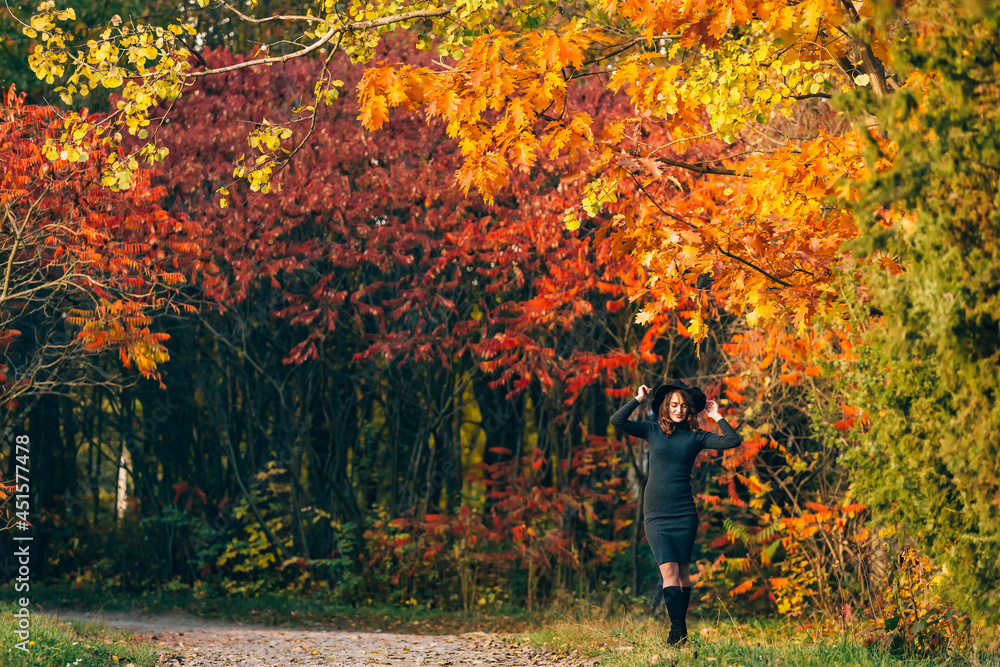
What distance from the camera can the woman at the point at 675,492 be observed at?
6.50 m

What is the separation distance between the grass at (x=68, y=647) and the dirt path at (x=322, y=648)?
286 mm

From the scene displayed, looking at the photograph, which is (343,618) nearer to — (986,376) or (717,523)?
(717,523)

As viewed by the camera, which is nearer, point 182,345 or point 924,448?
point 924,448

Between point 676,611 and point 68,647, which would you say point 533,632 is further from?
point 68,647

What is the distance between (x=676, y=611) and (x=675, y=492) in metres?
0.78

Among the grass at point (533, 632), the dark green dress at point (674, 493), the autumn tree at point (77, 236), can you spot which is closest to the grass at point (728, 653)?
the grass at point (533, 632)

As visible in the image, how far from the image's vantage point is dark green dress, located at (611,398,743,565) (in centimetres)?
650

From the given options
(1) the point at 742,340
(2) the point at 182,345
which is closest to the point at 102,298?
(2) the point at 182,345

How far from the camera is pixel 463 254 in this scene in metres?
11.1

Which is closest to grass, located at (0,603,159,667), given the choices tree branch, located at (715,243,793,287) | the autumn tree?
the autumn tree

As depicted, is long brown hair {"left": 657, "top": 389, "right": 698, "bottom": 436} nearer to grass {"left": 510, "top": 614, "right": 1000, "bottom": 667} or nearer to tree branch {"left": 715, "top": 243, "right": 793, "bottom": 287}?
tree branch {"left": 715, "top": 243, "right": 793, "bottom": 287}

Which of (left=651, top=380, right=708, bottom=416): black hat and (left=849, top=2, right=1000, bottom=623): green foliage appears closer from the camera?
(left=849, top=2, right=1000, bottom=623): green foliage

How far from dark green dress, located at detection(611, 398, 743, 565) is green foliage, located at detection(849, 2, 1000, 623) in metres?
1.89

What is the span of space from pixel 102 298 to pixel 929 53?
7622 mm
